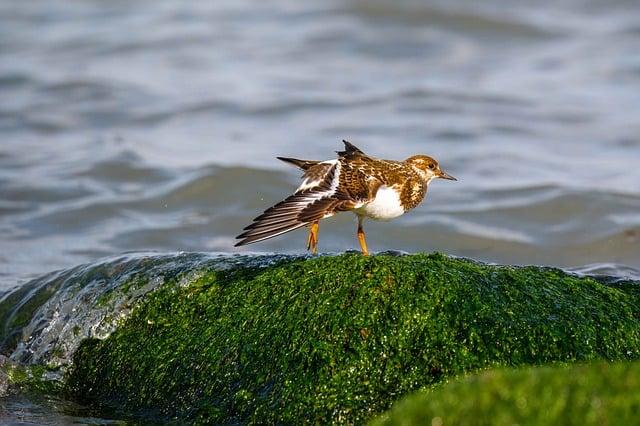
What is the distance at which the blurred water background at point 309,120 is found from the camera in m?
9.74

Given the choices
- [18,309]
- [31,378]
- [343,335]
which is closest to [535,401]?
[343,335]

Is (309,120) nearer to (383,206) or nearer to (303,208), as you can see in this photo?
(383,206)

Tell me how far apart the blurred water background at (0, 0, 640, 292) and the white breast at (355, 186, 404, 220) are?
2.24 metres

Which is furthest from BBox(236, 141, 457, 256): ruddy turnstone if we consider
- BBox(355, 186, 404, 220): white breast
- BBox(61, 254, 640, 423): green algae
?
BBox(61, 254, 640, 423): green algae

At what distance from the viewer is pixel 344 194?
19.0 feet

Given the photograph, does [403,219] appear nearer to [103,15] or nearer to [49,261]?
[49,261]

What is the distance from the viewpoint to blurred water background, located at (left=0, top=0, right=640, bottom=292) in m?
9.74

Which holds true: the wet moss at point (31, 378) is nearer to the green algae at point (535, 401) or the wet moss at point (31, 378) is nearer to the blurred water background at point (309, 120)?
the blurred water background at point (309, 120)

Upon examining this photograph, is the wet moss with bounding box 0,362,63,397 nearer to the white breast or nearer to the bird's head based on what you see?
the white breast

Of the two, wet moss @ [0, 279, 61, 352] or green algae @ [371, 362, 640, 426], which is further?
wet moss @ [0, 279, 61, 352]

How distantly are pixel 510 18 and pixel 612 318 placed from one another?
11.9m

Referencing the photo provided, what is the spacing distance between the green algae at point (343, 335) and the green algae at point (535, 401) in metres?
1.42

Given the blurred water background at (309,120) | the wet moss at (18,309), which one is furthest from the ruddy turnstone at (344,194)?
the blurred water background at (309,120)

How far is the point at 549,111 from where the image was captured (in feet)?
42.0
